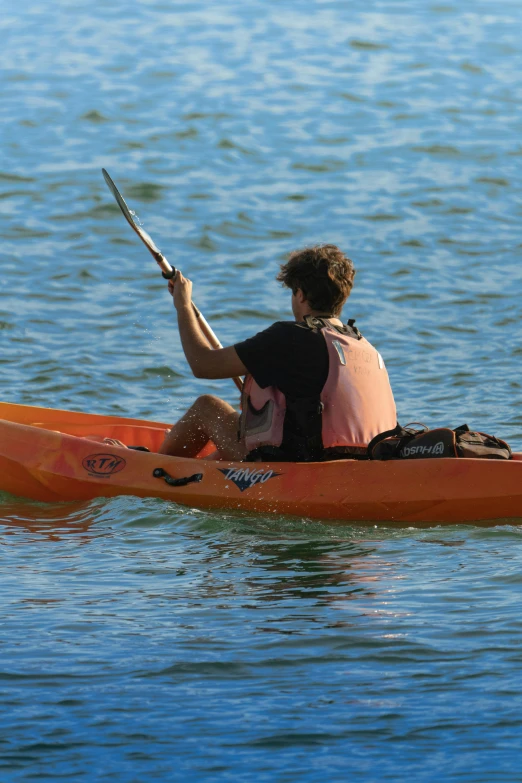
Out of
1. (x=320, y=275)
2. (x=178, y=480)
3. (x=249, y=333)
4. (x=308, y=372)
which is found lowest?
(x=249, y=333)

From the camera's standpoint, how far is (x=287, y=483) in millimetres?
5469

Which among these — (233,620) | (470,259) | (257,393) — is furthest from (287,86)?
(233,620)

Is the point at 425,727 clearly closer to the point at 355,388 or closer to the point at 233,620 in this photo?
the point at 233,620

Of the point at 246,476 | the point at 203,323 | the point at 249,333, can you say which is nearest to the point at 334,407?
the point at 246,476

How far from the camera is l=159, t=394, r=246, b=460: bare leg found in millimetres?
5699

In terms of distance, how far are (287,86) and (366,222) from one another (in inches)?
262

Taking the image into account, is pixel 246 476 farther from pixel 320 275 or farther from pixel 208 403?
pixel 320 275

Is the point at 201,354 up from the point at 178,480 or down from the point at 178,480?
up

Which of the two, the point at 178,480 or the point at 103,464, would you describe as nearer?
the point at 178,480

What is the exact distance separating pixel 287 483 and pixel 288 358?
0.59m

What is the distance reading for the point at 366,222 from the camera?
45.7 feet

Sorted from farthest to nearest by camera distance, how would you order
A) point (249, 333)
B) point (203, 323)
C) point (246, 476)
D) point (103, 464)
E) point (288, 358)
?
point (249, 333), point (203, 323), point (103, 464), point (246, 476), point (288, 358)

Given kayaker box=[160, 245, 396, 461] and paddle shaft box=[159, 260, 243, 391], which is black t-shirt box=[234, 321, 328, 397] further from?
paddle shaft box=[159, 260, 243, 391]

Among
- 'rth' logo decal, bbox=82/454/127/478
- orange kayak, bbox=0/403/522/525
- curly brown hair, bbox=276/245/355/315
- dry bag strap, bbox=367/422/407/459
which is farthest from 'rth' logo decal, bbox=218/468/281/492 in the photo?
curly brown hair, bbox=276/245/355/315
